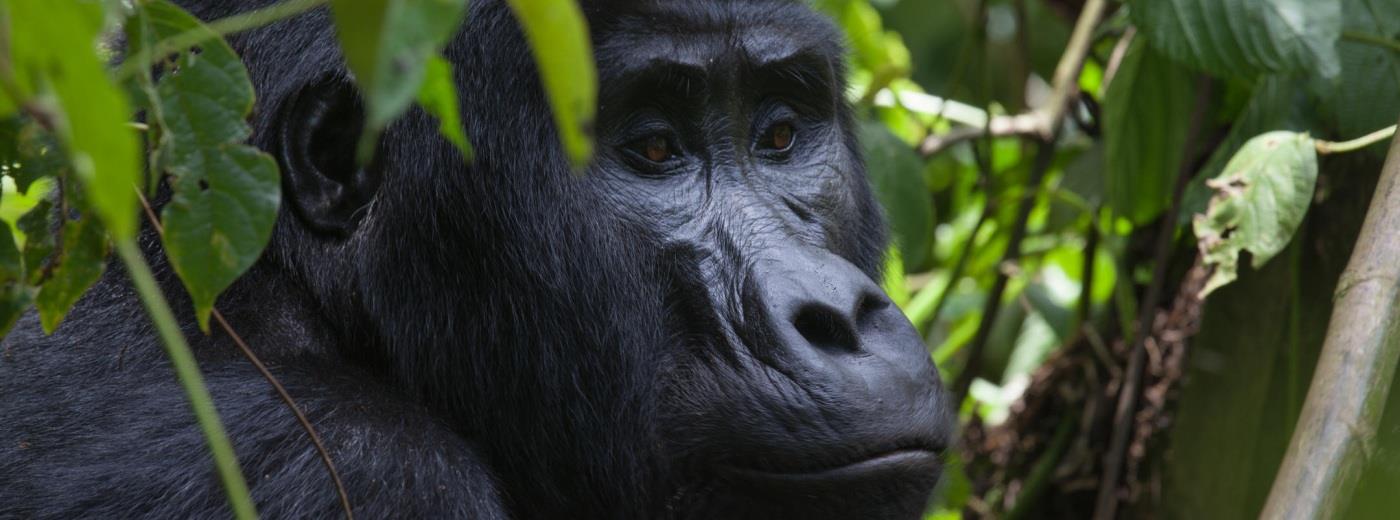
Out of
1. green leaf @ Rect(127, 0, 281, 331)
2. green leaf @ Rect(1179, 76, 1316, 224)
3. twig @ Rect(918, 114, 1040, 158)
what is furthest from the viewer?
twig @ Rect(918, 114, 1040, 158)

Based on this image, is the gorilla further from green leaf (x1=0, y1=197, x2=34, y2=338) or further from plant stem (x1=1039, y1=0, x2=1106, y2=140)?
plant stem (x1=1039, y1=0, x2=1106, y2=140)

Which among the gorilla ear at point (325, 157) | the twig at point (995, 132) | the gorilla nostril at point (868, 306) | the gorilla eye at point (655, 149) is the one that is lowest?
the twig at point (995, 132)

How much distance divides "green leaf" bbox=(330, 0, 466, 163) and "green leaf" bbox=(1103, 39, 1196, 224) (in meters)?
2.84

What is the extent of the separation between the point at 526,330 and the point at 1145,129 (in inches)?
72.0

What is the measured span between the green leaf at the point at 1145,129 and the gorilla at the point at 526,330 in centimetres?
120

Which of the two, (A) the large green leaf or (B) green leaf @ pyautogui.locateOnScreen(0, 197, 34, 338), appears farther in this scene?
(A) the large green leaf

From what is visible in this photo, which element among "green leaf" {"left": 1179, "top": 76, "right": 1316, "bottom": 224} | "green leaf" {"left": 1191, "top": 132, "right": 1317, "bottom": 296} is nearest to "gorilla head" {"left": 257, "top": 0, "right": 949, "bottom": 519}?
"green leaf" {"left": 1191, "top": 132, "right": 1317, "bottom": 296}

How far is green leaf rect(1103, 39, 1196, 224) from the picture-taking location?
3.61 meters

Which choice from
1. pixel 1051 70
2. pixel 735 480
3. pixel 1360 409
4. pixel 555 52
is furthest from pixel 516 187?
pixel 1051 70

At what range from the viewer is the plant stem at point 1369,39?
2994 millimetres

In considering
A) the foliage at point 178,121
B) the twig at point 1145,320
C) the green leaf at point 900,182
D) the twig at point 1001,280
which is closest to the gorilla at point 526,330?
the foliage at point 178,121

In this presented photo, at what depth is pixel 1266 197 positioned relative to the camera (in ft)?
9.16

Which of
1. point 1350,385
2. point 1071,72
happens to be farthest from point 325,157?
point 1071,72

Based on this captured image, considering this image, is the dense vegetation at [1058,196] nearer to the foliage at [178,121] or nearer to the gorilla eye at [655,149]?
the foliage at [178,121]
